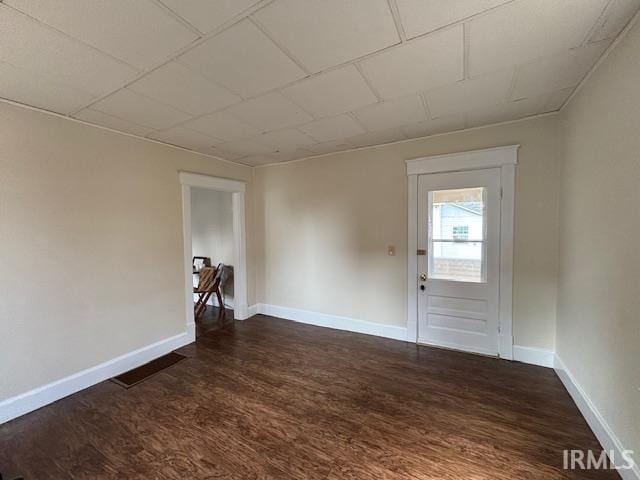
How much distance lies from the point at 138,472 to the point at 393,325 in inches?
110

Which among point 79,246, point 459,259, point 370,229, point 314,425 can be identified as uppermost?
point 370,229

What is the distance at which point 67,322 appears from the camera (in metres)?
2.38

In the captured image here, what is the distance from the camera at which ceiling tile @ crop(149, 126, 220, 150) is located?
276 cm

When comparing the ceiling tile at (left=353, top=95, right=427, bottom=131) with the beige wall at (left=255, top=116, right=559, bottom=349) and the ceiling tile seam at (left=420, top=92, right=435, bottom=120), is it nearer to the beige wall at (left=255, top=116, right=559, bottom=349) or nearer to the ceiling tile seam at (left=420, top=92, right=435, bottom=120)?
the ceiling tile seam at (left=420, top=92, right=435, bottom=120)

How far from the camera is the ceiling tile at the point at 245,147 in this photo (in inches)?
125

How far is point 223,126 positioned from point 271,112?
24.4 inches

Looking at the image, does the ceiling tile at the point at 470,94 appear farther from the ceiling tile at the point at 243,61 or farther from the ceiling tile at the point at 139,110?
the ceiling tile at the point at 139,110

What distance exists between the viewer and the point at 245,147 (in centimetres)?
335

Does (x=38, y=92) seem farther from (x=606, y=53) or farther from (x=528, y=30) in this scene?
(x=606, y=53)

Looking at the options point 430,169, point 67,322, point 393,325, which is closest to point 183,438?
point 67,322

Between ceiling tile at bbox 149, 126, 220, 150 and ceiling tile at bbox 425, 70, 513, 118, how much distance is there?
2.34 m

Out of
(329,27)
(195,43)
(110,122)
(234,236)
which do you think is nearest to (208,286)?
(234,236)

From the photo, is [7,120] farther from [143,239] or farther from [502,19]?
[502,19]

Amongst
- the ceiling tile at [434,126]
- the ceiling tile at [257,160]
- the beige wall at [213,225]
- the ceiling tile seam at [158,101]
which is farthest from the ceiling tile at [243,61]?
the beige wall at [213,225]
